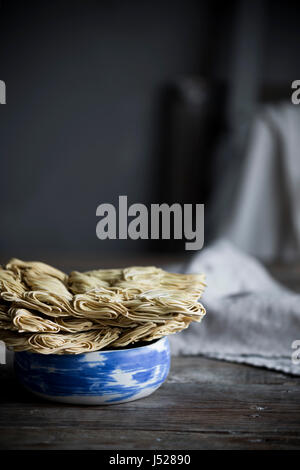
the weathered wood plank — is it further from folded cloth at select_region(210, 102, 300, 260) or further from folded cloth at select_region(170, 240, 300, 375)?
folded cloth at select_region(210, 102, 300, 260)

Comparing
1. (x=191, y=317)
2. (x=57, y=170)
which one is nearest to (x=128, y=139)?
(x=57, y=170)

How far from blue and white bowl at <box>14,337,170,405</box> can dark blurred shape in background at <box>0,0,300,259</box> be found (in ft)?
5.46

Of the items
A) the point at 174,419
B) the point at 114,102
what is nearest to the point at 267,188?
the point at 114,102

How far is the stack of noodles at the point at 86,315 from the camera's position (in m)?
0.43

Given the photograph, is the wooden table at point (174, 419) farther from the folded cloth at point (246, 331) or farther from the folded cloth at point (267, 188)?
the folded cloth at point (267, 188)

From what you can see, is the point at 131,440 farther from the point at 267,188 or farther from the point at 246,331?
the point at 267,188

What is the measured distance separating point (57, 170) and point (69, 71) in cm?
47

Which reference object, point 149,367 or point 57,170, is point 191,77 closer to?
point 57,170

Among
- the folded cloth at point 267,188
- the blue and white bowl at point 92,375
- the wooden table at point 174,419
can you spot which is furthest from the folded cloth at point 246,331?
the folded cloth at point 267,188

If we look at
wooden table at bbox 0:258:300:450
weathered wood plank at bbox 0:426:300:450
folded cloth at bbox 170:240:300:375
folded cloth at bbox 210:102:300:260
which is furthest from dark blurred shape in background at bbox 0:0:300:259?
weathered wood plank at bbox 0:426:300:450

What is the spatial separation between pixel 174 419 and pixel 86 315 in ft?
0.42

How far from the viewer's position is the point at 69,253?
2.28 metres

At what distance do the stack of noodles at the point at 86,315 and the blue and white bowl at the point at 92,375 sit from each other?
1 cm

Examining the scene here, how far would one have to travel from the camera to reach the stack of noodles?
1.41ft
